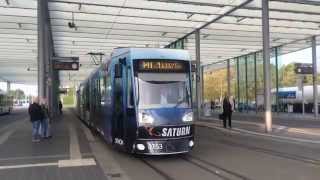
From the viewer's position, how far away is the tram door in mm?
14711

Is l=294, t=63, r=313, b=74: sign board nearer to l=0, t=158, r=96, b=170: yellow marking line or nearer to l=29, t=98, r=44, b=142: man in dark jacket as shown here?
l=29, t=98, r=44, b=142: man in dark jacket

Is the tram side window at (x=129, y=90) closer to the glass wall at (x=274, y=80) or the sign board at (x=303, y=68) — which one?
the sign board at (x=303, y=68)

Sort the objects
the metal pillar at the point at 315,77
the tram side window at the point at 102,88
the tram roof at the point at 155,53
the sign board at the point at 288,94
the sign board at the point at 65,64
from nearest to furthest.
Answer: the tram roof at the point at 155,53 → the tram side window at the point at 102,88 → the sign board at the point at 65,64 → the metal pillar at the point at 315,77 → the sign board at the point at 288,94

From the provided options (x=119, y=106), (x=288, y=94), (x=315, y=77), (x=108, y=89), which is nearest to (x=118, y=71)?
(x=119, y=106)

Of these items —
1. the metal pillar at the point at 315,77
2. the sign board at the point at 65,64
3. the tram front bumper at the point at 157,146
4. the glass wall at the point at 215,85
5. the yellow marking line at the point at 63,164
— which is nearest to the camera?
the yellow marking line at the point at 63,164

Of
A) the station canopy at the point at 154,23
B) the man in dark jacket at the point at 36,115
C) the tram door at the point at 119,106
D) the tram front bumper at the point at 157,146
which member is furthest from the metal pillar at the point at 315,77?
the tram front bumper at the point at 157,146

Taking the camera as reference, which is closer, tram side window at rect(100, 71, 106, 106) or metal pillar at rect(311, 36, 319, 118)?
tram side window at rect(100, 71, 106, 106)

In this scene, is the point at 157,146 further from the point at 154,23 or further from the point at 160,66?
the point at 154,23

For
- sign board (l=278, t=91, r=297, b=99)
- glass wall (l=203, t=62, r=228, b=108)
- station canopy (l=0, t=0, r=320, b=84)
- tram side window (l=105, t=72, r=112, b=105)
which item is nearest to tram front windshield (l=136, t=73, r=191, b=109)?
tram side window (l=105, t=72, r=112, b=105)

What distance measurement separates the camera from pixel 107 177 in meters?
11.0

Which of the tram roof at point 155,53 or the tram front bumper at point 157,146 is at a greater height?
the tram roof at point 155,53

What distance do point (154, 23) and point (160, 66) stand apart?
21973 mm

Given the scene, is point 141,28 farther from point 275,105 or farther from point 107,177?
point 107,177

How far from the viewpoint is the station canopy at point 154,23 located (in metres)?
30.8
